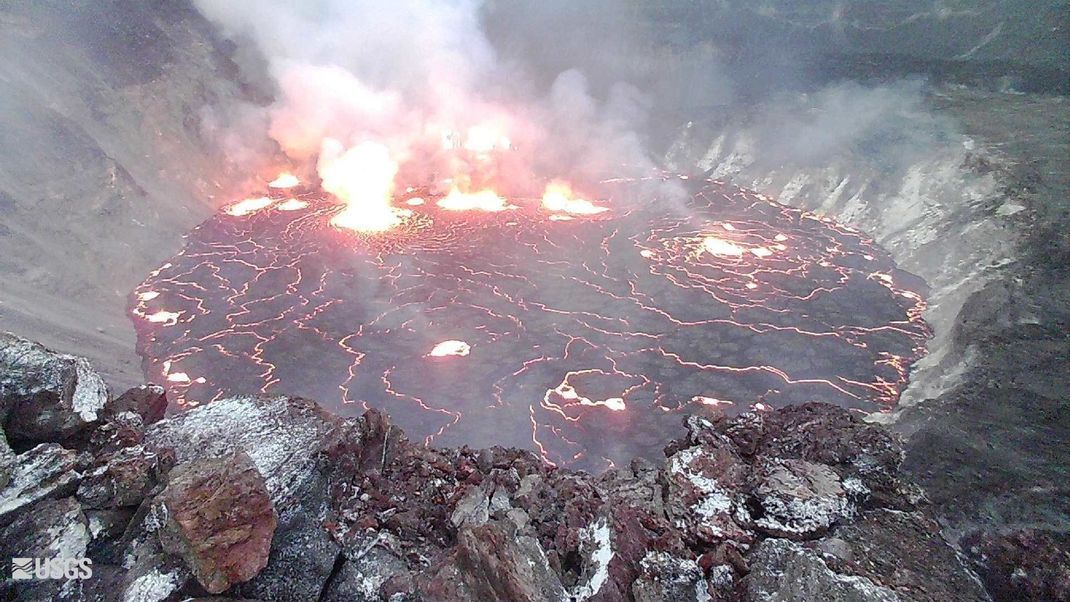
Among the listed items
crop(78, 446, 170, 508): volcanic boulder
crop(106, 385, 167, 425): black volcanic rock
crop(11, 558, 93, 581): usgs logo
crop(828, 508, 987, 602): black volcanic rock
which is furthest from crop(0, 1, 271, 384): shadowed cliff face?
crop(828, 508, 987, 602): black volcanic rock

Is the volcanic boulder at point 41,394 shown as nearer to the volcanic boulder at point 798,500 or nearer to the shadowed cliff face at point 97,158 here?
the volcanic boulder at point 798,500

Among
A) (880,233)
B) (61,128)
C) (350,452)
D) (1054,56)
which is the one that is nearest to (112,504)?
(350,452)

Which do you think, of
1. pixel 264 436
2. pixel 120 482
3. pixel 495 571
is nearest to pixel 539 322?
pixel 264 436

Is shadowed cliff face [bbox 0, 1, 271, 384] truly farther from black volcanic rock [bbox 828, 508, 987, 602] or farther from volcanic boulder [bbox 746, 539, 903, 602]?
black volcanic rock [bbox 828, 508, 987, 602]

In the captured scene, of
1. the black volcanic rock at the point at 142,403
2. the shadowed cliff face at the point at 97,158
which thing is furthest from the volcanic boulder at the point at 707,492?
the shadowed cliff face at the point at 97,158

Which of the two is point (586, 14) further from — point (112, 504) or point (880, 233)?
point (112, 504)

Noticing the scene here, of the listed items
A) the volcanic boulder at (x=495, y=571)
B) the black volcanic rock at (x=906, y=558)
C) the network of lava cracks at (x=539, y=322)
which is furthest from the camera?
the network of lava cracks at (x=539, y=322)
